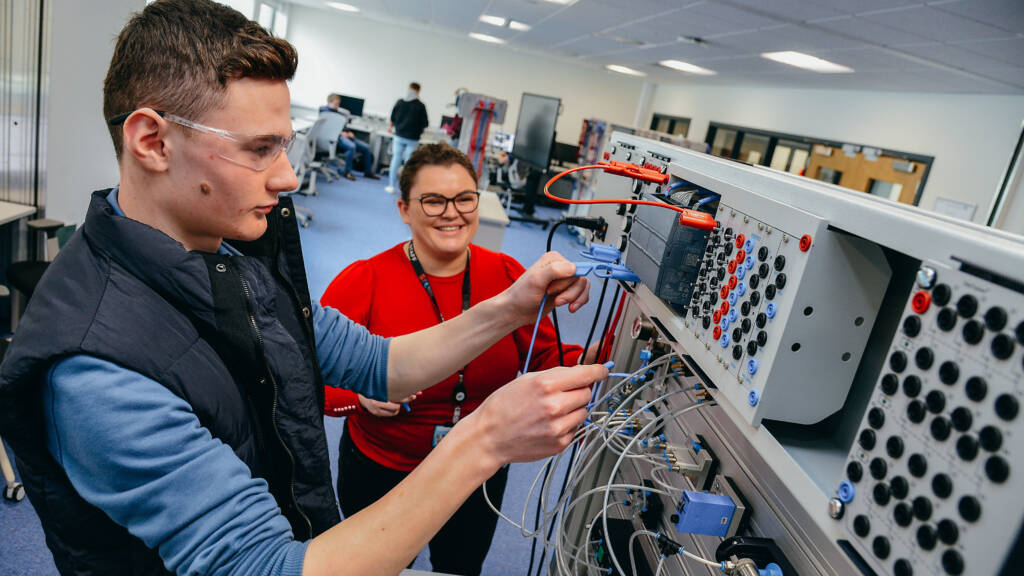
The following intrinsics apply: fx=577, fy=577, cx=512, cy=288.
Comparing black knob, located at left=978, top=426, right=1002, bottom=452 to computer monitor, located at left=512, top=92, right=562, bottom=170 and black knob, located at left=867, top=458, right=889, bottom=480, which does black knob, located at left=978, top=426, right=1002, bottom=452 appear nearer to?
black knob, located at left=867, top=458, right=889, bottom=480

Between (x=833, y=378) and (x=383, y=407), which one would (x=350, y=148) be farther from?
(x=833, y=378)

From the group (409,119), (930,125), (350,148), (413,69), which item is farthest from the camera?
(413,69)

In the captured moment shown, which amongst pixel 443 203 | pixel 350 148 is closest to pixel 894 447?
pixel 443 203

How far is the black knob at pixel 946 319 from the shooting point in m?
0.44

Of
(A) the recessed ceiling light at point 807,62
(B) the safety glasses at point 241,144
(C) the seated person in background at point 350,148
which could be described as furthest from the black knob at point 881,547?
(C) the seated person in background at point 350,148

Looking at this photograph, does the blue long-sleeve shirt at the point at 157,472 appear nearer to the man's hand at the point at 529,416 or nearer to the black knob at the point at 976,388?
the man's hand at the point at 529,416

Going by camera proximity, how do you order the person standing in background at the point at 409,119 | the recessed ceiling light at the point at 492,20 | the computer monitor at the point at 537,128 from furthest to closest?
the person standing in background at the point at 409,119 < the recessed ceiling light at the point at 492,20 < the computer monitor at the point at 537,128

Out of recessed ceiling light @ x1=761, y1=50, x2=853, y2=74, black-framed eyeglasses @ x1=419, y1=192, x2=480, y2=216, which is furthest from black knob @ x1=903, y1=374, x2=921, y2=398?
recessed ceiling light @ x1=761, y1=50, x2=853, y2=74

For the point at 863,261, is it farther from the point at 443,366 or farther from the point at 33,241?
the point at 33,241

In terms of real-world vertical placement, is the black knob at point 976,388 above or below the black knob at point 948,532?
above

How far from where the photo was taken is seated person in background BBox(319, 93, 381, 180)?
8.55 meters

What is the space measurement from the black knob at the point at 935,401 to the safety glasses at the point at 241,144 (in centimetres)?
81

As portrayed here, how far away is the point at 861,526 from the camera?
495 mm

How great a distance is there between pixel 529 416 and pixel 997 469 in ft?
1.52
